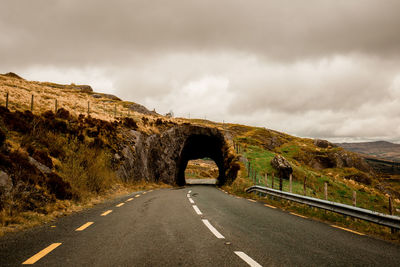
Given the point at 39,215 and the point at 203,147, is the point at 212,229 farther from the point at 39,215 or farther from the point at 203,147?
the point at 203,147

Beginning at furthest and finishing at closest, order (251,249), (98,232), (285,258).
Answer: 1. (98,232)
2. (251,249)
3. (285,258)

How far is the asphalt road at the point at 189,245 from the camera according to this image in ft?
12.6

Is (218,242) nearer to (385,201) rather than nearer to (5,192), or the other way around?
(5,192)

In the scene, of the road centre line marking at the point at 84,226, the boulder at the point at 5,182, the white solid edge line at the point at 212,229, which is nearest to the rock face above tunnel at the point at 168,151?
the boulder at the point at 5,182

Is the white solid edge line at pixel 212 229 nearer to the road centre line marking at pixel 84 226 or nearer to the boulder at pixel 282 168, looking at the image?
the road centre line marking at pixel 84 226

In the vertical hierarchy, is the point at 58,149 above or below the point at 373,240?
above

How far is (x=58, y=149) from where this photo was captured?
12.4 meters

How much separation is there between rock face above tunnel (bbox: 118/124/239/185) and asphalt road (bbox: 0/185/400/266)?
50.0 ft

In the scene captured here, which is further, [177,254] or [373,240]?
[373,240]

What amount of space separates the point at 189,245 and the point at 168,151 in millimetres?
30039

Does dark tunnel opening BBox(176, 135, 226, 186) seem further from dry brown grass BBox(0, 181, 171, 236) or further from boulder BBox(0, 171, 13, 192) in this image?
boulder BBox(0, 171, 13, 192)

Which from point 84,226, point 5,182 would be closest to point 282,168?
point 84,226

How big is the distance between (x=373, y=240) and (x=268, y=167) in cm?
2400

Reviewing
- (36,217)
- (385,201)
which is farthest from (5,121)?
(385,201)
